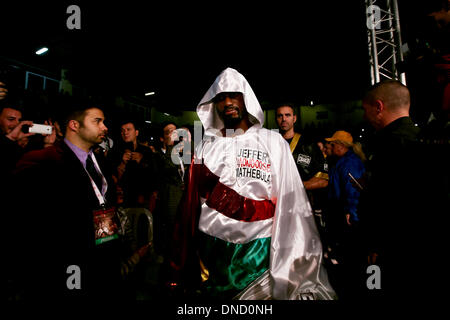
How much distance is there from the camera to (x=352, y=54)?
37.4ft

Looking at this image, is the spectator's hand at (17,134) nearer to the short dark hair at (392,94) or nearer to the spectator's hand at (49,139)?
the spectator's hand at (49,139)

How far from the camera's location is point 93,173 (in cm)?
222

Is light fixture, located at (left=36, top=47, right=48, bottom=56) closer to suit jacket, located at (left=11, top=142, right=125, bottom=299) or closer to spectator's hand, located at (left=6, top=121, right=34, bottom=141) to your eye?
spectator's hand, located at (left=6, top=121, right=34, bottom=141)

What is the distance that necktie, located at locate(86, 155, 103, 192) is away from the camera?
2.21 meters

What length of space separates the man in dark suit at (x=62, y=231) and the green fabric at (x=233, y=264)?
923mm

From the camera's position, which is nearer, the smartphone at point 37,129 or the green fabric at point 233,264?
the green fabric at point 233,264

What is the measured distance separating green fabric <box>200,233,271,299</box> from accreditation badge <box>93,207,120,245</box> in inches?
36.0

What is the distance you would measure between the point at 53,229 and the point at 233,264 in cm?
138

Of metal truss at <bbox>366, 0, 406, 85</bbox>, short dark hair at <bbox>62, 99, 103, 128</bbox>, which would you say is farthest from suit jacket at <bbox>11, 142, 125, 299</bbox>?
metal truss at <bbox>366, 0, 406, 85</bbox>

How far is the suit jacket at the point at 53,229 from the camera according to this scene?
1.69 m

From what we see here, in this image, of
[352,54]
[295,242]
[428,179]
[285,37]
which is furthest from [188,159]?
[352,54]

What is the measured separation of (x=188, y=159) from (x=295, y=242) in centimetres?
277

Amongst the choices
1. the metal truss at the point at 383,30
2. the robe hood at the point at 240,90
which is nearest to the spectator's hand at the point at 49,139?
the robe hood at the point at 240,90

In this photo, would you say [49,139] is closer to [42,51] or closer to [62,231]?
[62,231]
